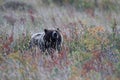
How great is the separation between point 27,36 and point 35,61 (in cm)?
274

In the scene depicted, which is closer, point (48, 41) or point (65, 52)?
point (65, 52)

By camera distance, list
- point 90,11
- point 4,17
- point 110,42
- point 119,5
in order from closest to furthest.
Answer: point 110,42 < point 4,17 < point 90,11 < point 119,5

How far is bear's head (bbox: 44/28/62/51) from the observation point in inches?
381

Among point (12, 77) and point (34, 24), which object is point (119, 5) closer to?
point (34, 24)

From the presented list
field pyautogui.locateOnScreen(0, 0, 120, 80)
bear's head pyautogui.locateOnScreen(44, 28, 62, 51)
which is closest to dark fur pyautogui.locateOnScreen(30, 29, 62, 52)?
bear's head pyautogui.locateOnScreen(44, 28, 62, 51)

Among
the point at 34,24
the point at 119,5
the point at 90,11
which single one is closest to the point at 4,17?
the point at 34,24

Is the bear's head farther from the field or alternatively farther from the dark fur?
the field

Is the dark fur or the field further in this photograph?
the dark fur

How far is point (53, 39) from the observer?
32.3ft

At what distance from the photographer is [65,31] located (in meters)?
10.8

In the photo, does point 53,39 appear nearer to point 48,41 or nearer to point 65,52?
point 48,41

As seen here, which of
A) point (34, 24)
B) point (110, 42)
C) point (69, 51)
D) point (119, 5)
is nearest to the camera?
point (69, 51)

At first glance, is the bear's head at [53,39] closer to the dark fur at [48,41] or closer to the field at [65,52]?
the dark fur at [48,41]

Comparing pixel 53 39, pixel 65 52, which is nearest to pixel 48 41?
pixel 53 39
